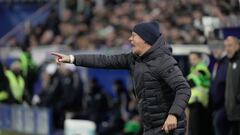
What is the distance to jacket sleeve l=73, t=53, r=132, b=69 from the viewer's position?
786cm

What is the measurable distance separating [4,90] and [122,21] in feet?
9.66

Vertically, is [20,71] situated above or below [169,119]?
above

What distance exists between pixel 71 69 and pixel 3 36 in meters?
7.63

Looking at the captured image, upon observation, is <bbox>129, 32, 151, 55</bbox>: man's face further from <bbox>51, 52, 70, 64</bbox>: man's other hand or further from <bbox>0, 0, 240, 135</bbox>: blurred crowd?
<bbox>0, 0, 240, 135</bbox>: blurred crowd

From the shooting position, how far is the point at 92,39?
57.3 feet

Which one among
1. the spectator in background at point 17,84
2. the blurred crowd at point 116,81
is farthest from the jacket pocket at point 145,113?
the spectator in background at point 17,84

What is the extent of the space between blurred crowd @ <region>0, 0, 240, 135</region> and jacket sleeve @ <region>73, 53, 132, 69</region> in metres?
2.77

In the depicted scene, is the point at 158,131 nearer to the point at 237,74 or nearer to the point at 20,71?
the point at 237,74

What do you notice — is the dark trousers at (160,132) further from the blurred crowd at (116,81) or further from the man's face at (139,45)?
the blurred crowd at (116,81)

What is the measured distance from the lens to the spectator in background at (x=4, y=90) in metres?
16.5

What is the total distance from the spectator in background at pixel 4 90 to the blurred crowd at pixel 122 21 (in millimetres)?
1805

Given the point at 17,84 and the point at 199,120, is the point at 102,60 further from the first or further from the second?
the point at 17,84

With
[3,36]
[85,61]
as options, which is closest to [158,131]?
[85,61]

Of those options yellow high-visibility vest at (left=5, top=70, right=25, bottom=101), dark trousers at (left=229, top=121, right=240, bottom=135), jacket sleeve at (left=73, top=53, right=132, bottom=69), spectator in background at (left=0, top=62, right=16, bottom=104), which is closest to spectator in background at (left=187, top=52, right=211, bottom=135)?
dark trousers at (left=229, top=121, right=240, bottom=135)
